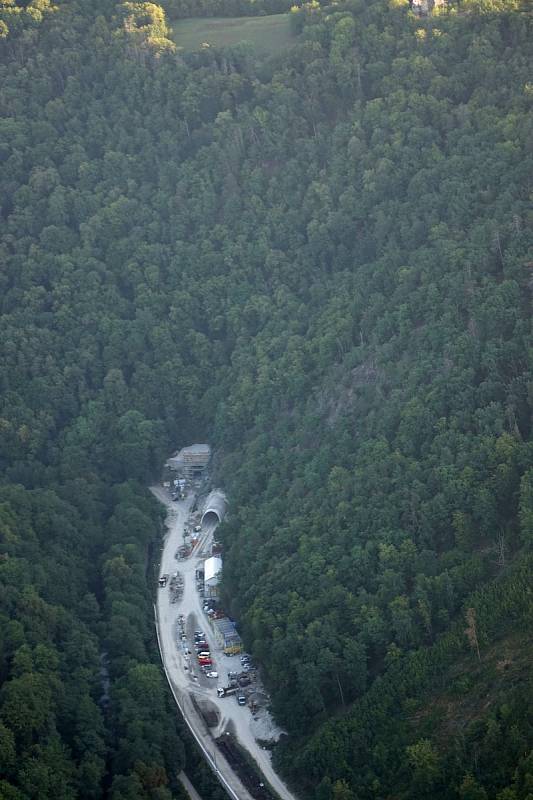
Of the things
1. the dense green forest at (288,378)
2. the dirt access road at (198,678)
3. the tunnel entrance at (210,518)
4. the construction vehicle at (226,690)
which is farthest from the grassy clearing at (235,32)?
the construction vehicle at (226,690)

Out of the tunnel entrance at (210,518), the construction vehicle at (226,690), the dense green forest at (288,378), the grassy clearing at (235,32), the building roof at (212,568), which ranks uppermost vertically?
the grassy clearing at (235,32)

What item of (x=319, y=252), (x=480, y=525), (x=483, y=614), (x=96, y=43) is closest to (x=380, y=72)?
(x=319, y=252)

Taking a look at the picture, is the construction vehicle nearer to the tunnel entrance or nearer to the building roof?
the building roof

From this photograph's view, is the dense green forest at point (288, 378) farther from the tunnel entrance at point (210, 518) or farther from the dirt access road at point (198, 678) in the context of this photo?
the tunnel entrance at point (210, 518)

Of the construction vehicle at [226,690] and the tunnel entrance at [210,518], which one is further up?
the tunnel entrance at [210,518]

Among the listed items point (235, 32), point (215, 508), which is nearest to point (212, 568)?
point (215, 508)

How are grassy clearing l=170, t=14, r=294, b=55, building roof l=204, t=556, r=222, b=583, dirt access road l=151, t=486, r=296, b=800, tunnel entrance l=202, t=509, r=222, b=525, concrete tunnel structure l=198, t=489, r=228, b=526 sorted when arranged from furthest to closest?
grassy clearing l=170, t=14, r=294, b=55
tunnel entrance l=202, t=509, r=222, b=525
concrete tunnel structure l=198, t=489, r=228, b=526
building roof l=204, t=556, r=222, b=583
dirt access road l=151, t=486, r=296, b=800

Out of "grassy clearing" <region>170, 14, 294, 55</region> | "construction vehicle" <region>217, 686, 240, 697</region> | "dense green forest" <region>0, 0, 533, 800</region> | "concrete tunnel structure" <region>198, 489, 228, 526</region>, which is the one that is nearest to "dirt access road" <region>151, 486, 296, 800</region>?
"construction vehicle" <region>217, 686, 240, 697</region>
